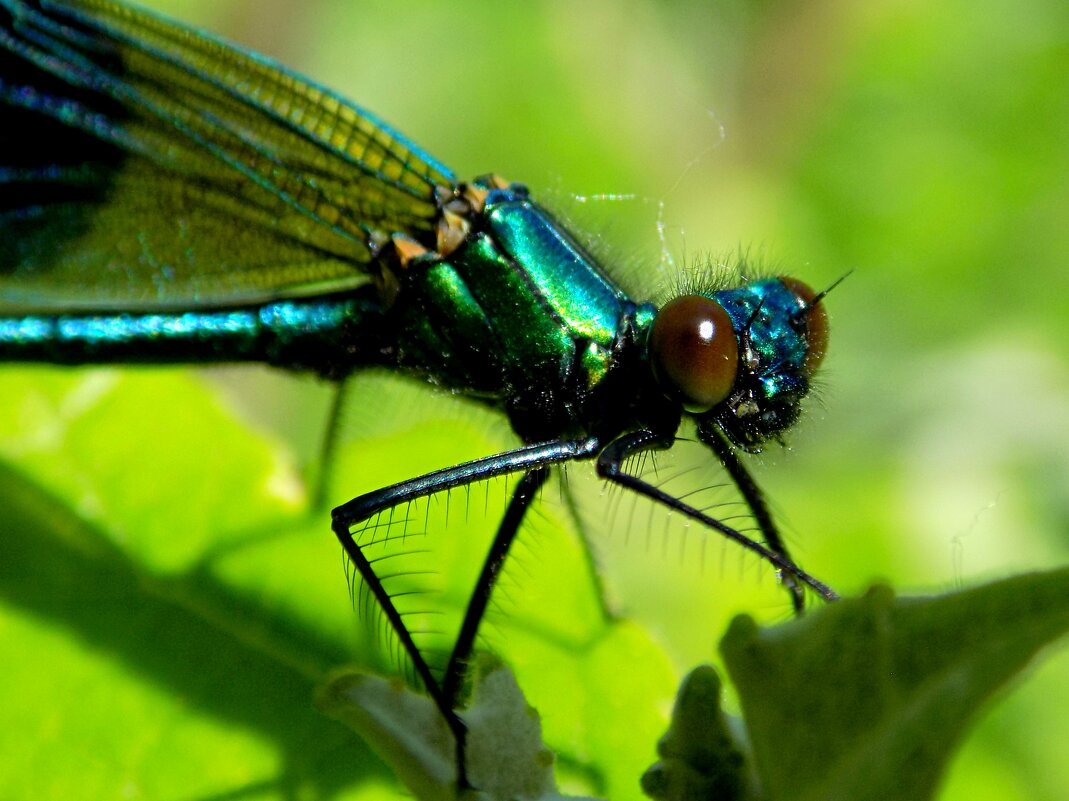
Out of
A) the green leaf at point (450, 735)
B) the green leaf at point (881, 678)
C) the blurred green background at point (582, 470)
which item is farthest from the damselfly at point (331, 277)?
the green leaf at point (881, 678)

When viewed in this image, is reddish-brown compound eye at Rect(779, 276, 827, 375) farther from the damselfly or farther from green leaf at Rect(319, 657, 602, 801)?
green leaf at Rect(319, 657, 602, 801)

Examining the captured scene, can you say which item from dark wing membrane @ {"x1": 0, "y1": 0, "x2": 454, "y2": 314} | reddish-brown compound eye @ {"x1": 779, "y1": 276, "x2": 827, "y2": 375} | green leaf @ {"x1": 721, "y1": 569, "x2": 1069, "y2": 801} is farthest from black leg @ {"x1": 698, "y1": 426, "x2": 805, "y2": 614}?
green leaf @ {"x1": 721, "y1": 569, "x2": 1069, "y2": 801}

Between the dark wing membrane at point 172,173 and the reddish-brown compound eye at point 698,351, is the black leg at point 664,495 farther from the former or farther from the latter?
the dark wing membrane at point 172,173

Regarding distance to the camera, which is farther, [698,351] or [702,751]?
[698,351]

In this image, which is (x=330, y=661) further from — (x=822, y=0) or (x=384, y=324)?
(x=822, y=0)

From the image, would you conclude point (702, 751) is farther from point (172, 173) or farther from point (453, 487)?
point (172, 173)

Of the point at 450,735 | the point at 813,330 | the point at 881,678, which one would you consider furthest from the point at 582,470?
the point at 881,678
